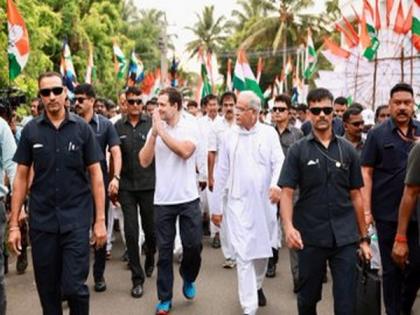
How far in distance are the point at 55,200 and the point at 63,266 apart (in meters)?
0.48

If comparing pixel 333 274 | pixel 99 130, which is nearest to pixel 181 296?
pixel 99 130

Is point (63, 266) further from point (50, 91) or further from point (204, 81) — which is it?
point (204, 81)

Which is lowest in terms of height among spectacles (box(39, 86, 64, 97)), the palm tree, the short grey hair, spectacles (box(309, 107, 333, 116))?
spectacles (box(309, 107, 333, 116))

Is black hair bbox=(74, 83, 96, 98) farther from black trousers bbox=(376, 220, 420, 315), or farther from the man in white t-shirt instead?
black trousers bbox=(376, 220, 420, 315)

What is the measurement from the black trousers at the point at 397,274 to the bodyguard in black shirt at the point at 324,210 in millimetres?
551

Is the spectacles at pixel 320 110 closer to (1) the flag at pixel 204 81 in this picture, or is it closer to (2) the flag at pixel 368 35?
(2) the flag at pixel 368 35

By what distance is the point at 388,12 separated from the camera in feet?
29.9

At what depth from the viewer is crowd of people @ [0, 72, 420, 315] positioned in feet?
14.9

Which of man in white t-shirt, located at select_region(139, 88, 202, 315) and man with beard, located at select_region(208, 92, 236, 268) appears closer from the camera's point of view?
man in white t-shirt, located at select_region(139, 88, 202, 315)

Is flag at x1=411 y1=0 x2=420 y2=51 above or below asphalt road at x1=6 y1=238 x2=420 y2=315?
above

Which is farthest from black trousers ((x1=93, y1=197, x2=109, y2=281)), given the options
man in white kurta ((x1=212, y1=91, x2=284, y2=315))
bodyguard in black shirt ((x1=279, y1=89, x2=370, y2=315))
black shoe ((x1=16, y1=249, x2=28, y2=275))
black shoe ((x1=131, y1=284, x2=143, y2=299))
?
bodyguard in black shirt ((x1=279, y1=89, x2=370, y2=315))

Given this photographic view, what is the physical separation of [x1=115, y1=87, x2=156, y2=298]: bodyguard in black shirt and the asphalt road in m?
0.29

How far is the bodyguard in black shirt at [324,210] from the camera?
4500 mm

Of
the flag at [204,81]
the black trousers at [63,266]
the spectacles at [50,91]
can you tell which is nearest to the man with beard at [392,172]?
the black trousers at [63,266]
